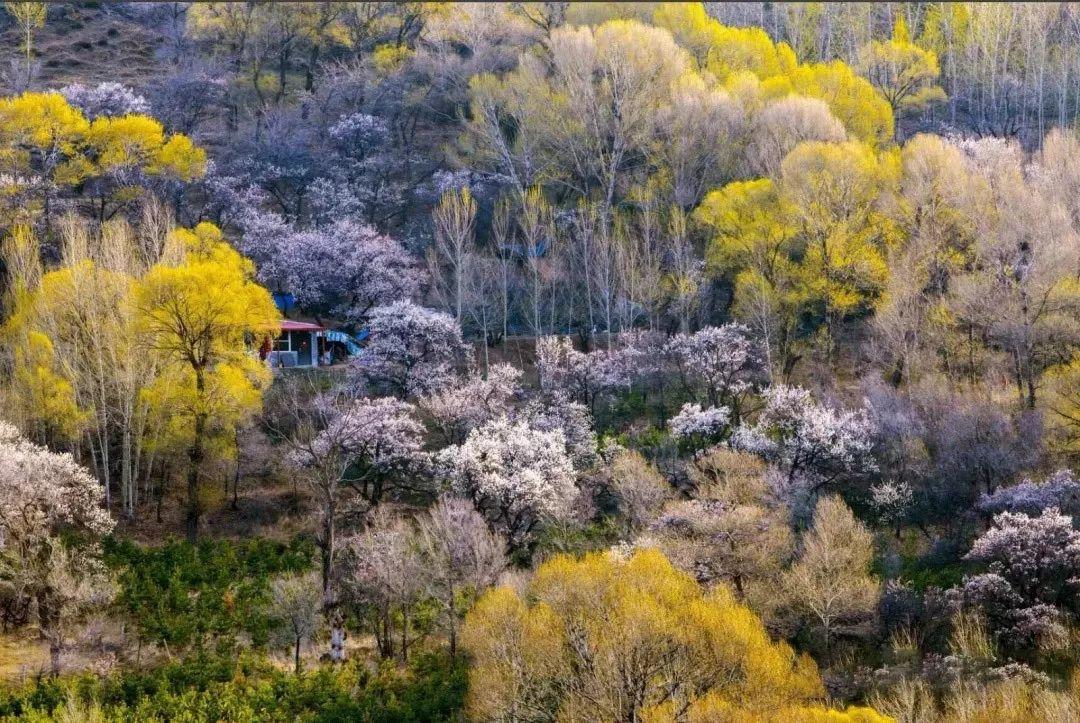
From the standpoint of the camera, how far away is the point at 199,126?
2223 inches

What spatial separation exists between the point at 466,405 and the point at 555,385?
3908 millimetres

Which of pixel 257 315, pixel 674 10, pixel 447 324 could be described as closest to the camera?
pixel 257 315

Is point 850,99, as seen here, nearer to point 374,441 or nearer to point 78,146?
point 374,441

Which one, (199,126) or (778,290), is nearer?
(778,290)

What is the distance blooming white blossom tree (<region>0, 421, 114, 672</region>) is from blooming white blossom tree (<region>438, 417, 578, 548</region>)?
9708 millimetres

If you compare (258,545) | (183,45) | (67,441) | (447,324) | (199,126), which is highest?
(183,45)

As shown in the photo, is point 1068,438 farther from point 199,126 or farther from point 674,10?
point 199,126

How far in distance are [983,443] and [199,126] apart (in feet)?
148

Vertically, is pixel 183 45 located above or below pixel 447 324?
above

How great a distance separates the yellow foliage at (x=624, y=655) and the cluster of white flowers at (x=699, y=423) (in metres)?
11.2

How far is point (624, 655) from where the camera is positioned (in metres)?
19.2

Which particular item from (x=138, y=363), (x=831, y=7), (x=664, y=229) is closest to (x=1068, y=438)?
(x=664, y=229)

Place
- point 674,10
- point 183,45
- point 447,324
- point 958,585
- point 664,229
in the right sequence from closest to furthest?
point 958,585
point 447,324
point 664,229
point 674,10
point 183,45

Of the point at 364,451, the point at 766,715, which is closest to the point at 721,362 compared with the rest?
the point at 364,451
